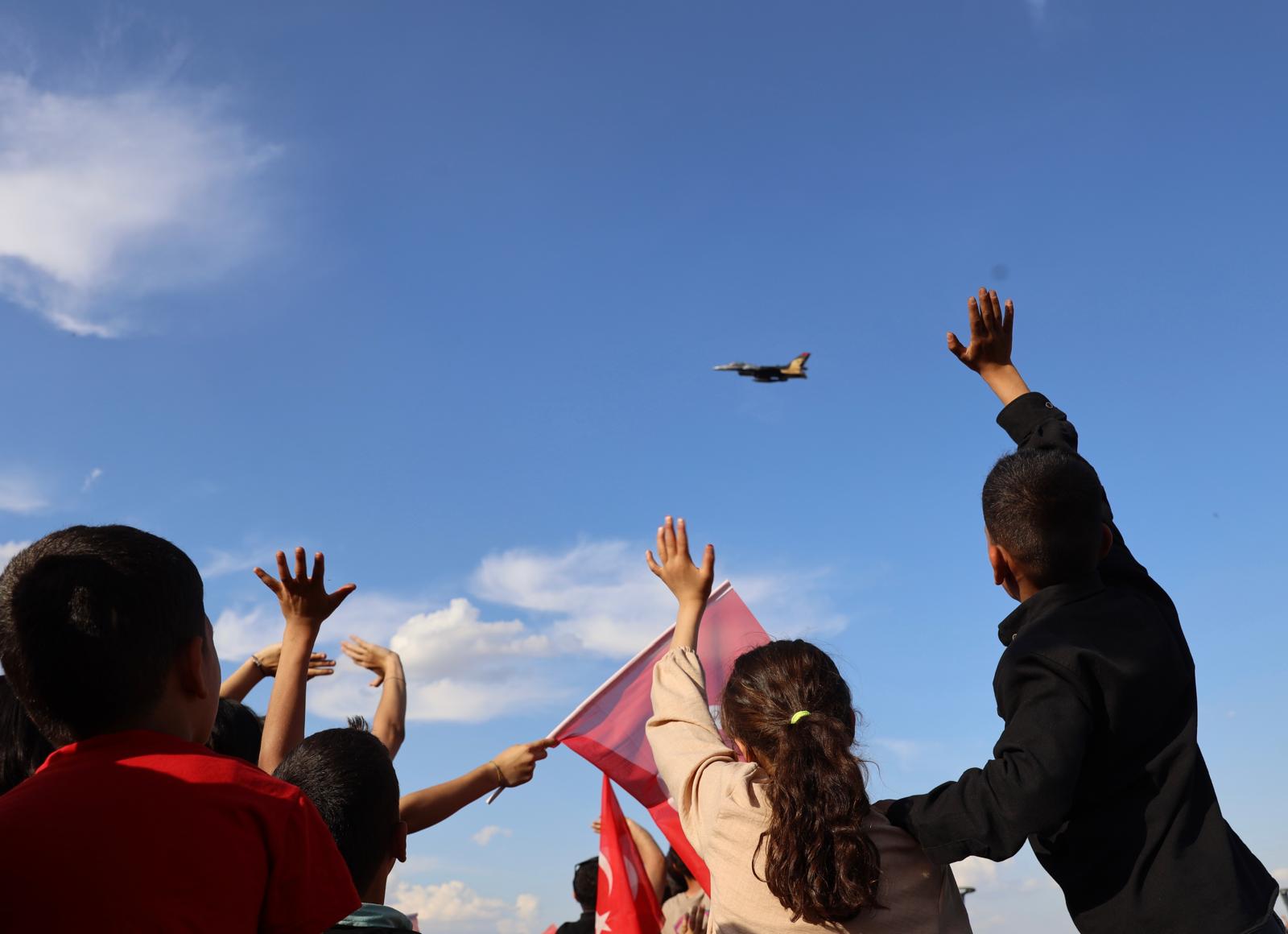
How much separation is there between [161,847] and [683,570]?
267cm

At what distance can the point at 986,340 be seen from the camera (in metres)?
4.58

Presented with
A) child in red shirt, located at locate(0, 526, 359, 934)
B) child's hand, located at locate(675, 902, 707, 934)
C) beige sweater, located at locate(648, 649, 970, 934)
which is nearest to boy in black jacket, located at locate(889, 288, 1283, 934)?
beige sweater, located at locate(648, 649, 970, 934)

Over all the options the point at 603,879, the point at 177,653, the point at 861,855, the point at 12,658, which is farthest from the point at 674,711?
the point at 603,879

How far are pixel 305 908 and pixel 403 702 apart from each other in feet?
9.83

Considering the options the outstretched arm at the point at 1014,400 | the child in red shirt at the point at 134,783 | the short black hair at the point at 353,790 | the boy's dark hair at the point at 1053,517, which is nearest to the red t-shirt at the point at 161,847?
the child in red shirt at the point at 134,783

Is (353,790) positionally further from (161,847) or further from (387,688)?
(387,688)

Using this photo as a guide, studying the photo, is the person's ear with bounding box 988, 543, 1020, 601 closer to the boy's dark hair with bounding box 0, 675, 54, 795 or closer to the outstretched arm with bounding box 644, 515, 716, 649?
the outstretched arm with bounding box 644, 515, 716, 649

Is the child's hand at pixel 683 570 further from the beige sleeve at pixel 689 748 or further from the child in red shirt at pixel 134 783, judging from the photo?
the child in red shirt at pixel 134 783

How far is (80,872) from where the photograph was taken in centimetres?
208

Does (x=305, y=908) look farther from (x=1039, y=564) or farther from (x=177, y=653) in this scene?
(x=1039, y=564)

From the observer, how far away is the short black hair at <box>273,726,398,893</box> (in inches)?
123

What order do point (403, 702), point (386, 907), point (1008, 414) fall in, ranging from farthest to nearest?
point (403, 702), point (1008, 414), point (386, 907)

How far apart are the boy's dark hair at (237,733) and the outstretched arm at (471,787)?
58 centimetres

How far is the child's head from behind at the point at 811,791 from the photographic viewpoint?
10.7 feet
